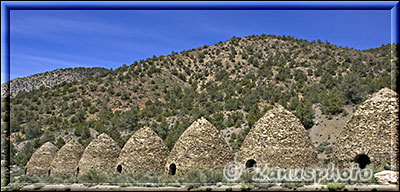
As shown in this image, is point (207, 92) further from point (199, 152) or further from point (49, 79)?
point (49, 79)

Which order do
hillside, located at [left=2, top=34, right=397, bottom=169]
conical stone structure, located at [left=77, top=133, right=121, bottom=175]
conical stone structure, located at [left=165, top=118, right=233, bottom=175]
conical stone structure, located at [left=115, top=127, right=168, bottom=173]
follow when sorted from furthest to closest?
hillside, located at [left=2, top=34, right=397, bottom=169], conical stone structure, located at [left=77, top=133, right=121, bottom=175], conical stone structure, located at [left=115, top=127, right=168, bottom=173], conical stone structure, located at [left=165, top=118, right=233, bottom=175]

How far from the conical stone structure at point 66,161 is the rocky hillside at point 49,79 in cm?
5545

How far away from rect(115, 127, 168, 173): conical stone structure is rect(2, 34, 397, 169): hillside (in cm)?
1145

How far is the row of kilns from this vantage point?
13.4 m

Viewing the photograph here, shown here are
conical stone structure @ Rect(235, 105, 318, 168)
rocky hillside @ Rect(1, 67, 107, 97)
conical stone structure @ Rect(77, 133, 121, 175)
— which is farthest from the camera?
rocky hillside @ Rect(1, 67, 107, 97)

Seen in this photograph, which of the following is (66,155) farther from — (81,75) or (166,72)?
(81,75)

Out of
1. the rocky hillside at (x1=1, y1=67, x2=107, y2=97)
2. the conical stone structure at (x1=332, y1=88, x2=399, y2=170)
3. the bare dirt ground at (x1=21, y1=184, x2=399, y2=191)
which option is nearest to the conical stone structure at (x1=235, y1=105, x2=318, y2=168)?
the conical stone structure at (x1=332, y1=88, x2=399, y2=170)

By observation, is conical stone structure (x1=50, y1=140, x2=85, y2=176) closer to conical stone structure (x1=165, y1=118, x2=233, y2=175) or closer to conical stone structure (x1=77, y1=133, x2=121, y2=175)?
conical stone structure (x1=77, y1=133, x2=121, y2=175)

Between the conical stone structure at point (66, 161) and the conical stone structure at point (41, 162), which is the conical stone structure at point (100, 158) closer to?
the conical stone structure at point (66, 161)

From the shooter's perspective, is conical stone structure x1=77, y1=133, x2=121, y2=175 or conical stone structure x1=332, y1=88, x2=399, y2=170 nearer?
conical stone structure x1=332, y1=88, x2=399, y2=170

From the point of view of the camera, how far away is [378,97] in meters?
14.0

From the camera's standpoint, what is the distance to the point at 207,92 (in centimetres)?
5159

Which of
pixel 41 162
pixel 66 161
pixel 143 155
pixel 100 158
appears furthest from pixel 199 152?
pixel 41 162

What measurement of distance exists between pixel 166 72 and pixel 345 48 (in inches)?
1281
